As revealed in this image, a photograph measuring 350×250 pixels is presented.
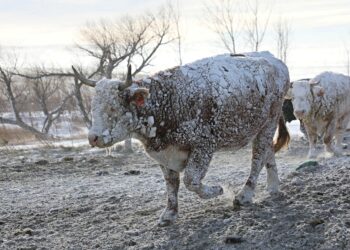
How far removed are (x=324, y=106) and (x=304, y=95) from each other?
58 cm

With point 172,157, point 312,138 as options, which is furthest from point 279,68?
point 312,138

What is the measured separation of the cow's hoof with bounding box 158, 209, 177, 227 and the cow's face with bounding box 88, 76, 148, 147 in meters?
1.02

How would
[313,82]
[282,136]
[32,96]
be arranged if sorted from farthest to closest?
[32,96] < [313,82] < [282,136]

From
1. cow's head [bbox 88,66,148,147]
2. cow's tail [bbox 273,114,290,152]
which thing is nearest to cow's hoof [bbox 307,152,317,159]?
cow's tail [bbox 273,114,290,152]

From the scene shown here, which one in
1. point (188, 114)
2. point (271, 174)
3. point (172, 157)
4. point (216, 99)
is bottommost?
point (271, 174)

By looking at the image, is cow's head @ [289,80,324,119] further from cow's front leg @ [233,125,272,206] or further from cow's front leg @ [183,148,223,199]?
cow's front leg @ [183,148,223,199]

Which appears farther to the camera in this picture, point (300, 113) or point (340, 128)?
point (340, 128)

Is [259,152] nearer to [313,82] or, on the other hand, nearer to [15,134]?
[313,82]

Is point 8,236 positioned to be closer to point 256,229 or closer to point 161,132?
point 161,132

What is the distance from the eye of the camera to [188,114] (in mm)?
5891

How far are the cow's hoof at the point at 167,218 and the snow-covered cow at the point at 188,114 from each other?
0.03 feet

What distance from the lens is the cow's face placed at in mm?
5492

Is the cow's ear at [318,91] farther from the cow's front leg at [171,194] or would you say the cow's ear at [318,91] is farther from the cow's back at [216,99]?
the cow's front leg at [171,194]

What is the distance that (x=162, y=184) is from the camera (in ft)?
28.9
